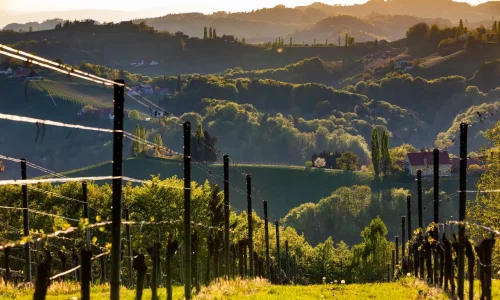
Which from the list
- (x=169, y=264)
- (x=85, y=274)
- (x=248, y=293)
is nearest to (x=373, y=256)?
(x=248, y=293)

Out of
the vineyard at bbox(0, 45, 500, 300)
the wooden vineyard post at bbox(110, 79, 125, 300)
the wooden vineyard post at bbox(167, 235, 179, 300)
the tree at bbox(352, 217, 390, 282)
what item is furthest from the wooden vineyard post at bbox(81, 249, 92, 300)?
the tree at bbox(352, 217, 390, 282)

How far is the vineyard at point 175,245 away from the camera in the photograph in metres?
14.8

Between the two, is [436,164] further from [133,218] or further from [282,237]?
[282,237]

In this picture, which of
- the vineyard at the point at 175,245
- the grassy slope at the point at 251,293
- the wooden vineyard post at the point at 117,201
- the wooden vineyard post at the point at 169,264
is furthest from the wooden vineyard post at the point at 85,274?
the grassy slope at the point at 251,293

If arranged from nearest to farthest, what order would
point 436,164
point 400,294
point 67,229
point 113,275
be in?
point 67,229, point 113,275, point 400,294, point 436,164

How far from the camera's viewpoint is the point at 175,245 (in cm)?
2209

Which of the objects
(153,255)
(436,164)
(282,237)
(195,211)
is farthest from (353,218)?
(153,255)

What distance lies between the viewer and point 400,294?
28.1m

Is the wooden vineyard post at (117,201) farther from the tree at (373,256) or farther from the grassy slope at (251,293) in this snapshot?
the tree at (373,256)

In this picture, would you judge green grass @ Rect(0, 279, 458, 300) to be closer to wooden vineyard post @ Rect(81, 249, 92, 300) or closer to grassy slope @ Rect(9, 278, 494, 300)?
grassy slope @ Rect(9, 278, 494, 300)

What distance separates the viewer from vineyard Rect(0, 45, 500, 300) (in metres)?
14.8

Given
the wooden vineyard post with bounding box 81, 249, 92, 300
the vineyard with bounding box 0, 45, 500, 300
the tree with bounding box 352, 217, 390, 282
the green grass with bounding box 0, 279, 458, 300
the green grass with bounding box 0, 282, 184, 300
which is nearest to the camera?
the wooden vineyard post with bounding box 81, 249, 92, 300

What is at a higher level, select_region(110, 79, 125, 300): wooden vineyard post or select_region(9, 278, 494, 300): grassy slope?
select_region(110, 79, 125, 300): wooden vineyard post

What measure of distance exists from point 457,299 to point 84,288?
16066mm
